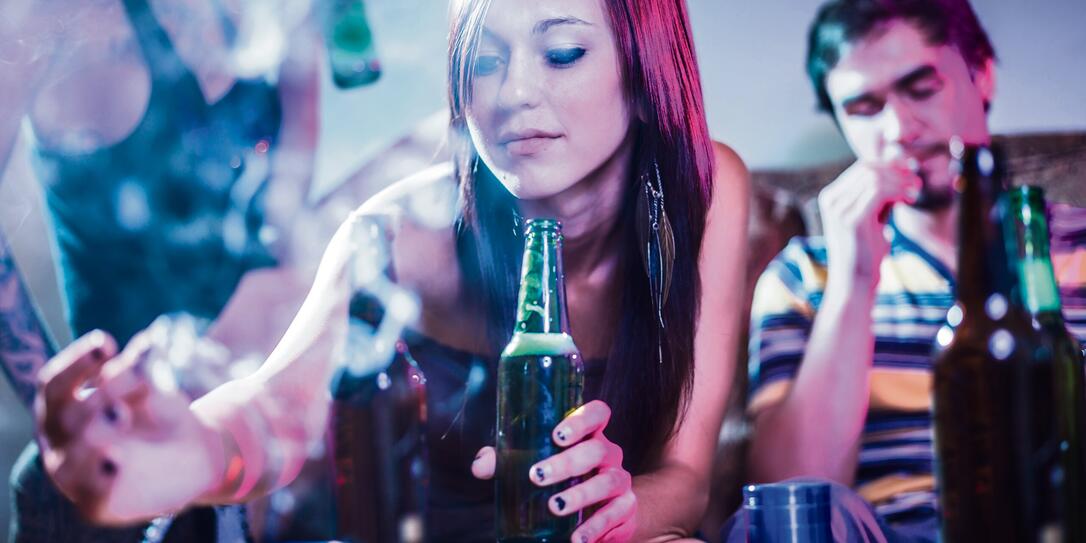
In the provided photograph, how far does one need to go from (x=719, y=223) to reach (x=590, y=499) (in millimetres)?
624

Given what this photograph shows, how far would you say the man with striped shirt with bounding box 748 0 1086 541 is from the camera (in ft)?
4.41

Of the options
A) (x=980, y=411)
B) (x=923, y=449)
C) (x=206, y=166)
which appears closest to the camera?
(x=980, y=411)

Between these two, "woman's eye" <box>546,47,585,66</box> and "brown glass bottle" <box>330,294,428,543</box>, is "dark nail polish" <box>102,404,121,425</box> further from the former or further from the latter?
"woman's eye" <box>546,47,585,66</box>

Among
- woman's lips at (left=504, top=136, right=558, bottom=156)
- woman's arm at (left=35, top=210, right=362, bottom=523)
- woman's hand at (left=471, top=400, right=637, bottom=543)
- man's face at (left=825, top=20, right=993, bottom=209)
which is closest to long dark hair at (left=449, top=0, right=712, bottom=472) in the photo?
woman's lips at (left=504, top=136, right=558, bottom=156)

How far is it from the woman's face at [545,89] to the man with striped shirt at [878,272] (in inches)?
14.3

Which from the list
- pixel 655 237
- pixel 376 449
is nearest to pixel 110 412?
pixel 376 449

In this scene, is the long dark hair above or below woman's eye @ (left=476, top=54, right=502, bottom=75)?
below

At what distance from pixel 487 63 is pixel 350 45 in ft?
1.10

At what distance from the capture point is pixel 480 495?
1376 mm

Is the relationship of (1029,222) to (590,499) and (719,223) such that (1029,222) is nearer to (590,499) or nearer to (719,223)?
(590,499)

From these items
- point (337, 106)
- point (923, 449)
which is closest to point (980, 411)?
point (923, 449)

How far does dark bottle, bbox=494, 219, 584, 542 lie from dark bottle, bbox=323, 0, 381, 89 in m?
0.70

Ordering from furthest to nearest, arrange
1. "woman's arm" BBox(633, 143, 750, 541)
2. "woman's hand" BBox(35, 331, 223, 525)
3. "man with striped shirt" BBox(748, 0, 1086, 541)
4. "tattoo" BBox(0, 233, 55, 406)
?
1. "tattoo" BBox(0, 233, 55, 406)
2. "man with striped shirt" BBox(748, 0, 1086, 541)
3. "woman's arm" BBox(633, 143, 750, 541)
4. "woman's hand" BBox(35, 331, 223, 525)

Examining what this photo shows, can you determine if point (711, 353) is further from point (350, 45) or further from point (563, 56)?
point (350, 45)
